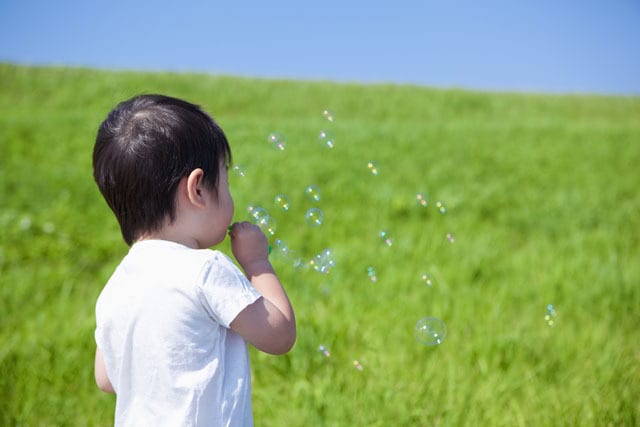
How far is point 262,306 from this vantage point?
1.37 meters

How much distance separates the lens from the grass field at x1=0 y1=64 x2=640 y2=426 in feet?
8.43

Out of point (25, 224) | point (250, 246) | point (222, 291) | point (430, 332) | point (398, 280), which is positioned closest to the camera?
point (222, 291)

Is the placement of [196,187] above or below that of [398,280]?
above

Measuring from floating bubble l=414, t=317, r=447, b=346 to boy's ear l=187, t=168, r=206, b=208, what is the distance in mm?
Answer: 1209

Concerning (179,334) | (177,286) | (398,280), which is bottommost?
(398,280)

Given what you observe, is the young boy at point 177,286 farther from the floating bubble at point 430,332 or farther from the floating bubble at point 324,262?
the floating bubble at point 430,332

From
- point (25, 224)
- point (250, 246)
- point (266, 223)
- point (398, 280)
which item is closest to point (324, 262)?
point (266, 223)

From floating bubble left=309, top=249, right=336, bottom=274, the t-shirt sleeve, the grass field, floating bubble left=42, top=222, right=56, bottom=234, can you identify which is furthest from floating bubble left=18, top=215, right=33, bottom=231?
the t-shirt sleeve

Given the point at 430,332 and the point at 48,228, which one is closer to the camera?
the point at 430,332

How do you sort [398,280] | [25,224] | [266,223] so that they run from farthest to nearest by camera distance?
[25,224], [398,280], [266,223]

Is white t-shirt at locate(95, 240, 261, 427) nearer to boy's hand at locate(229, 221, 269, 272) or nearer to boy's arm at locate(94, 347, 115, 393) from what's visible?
boy's hand at locate(229, 221, 269, 272)

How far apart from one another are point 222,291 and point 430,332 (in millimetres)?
1209

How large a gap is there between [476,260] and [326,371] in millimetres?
1918

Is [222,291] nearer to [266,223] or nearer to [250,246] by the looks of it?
[250,246]
